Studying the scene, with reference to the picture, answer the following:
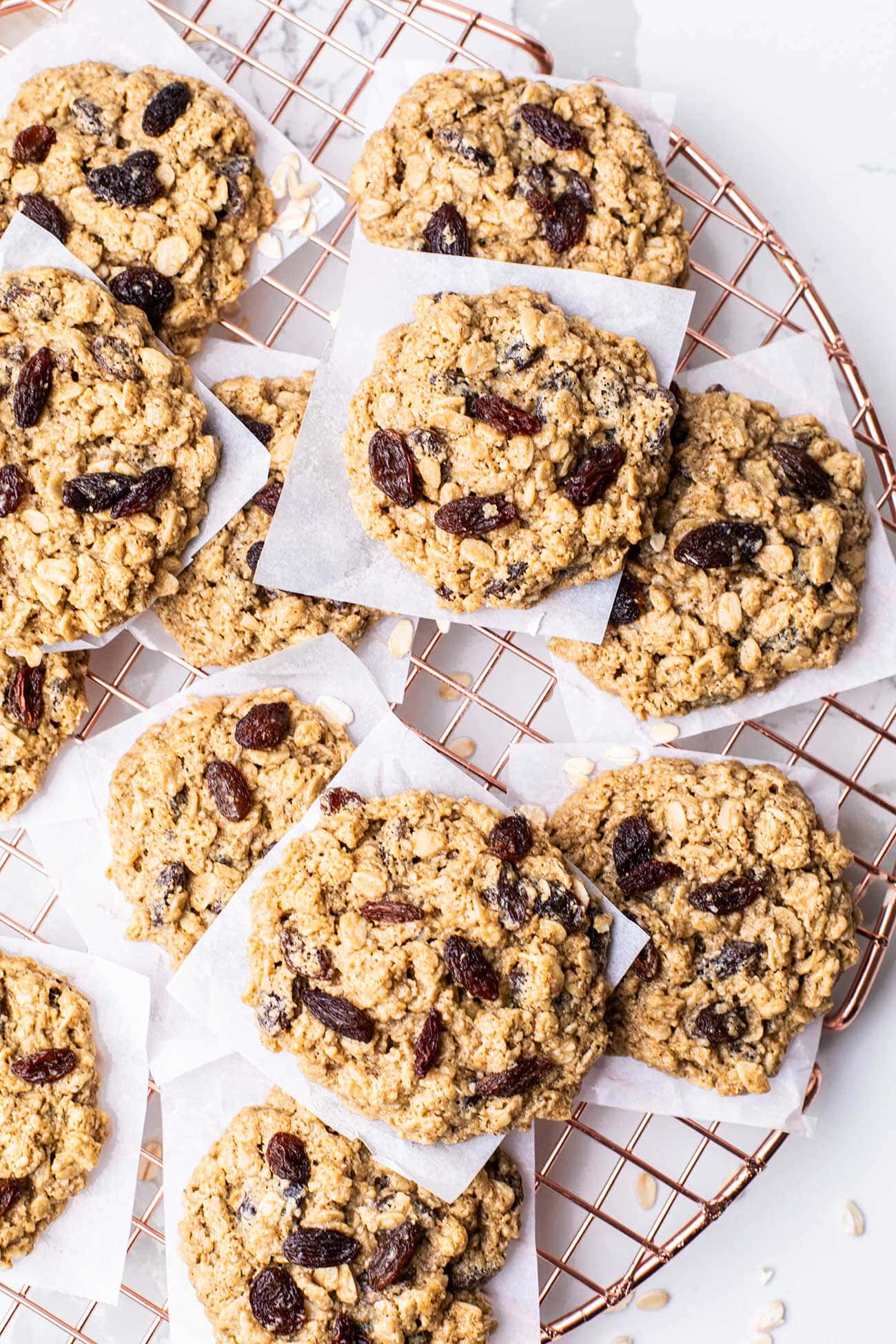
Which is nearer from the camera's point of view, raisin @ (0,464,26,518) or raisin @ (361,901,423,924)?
raisin @ (361,901,423,924)

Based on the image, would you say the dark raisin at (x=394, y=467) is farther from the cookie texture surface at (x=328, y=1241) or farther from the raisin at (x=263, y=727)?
the cookie texture surface at (x=328, y=1241)

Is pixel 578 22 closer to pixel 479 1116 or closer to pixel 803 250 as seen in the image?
pixel 803 250

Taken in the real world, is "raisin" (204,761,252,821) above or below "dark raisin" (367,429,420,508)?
below

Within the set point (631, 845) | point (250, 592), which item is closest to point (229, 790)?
point (250, 592)

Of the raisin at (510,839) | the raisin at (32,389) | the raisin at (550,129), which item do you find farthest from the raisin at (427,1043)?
the raisin at (550,129)

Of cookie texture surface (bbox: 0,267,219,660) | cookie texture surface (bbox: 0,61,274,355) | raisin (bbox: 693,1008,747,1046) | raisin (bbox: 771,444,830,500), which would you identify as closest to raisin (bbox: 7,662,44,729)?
cookie texture surface (bbox: 0,267,219,660)

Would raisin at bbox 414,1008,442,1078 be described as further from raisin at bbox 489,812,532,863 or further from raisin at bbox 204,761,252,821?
raisin at bbox 204,761,252,821

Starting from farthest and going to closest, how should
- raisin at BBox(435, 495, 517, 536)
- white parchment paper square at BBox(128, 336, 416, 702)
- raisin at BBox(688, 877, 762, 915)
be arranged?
1. white parchment paper square at BBox(128, 336, 416, 702)
2. raisin at BBox(688, 877, 762, 915)
3. raisin at BBox(435, 495, 517, 536)
